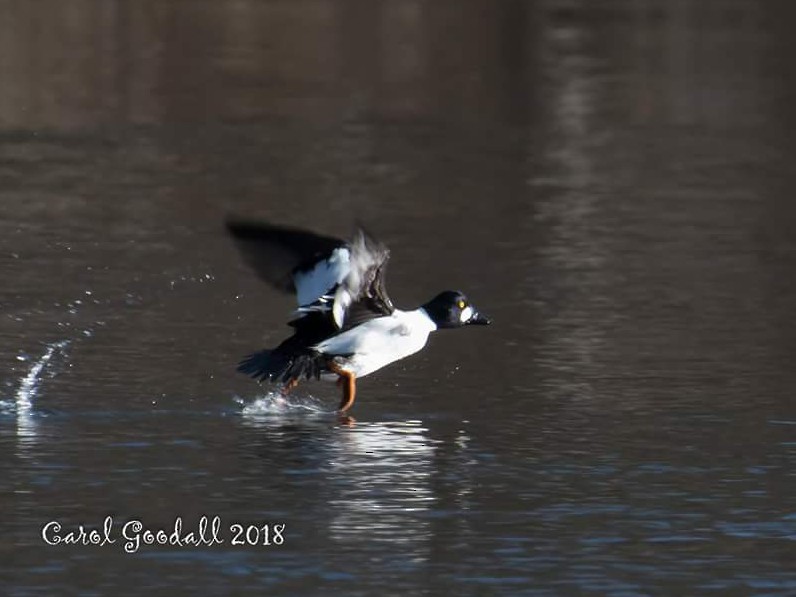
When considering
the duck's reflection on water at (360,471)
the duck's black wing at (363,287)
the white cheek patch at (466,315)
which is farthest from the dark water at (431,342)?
the duck's black wing at (363,287)

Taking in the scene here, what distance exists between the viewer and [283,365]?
10836 mm

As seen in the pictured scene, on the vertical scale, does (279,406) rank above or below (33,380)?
below

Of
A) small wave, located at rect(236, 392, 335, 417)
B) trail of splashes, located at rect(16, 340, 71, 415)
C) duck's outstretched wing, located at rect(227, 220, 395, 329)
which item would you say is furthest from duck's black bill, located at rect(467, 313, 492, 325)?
trail of splashes, located at rect(16, 340, 71, 415)

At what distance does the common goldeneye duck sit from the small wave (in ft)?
0.28

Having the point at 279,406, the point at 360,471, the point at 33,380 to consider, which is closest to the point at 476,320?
the point at 279,406

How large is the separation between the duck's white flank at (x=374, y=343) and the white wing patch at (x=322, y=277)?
238mm

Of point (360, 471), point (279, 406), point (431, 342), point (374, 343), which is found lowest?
point (360, 471)

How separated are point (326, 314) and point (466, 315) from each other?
863 mm

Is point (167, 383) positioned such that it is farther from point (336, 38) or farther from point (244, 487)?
point (336, 38)

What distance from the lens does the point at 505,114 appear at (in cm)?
2547

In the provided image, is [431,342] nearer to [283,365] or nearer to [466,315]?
[466,315]

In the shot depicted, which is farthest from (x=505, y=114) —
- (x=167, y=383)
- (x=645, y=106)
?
(x=167, y=383)

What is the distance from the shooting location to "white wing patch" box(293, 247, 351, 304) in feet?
35.4

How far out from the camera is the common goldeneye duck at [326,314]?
10.8 metres
